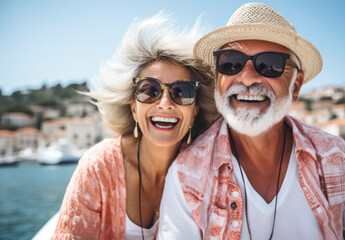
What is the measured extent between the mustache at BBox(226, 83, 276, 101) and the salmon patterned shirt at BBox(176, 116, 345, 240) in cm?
41

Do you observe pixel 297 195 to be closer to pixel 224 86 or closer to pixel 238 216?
pixel 238 216

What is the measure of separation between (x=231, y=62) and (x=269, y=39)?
1.09 feet

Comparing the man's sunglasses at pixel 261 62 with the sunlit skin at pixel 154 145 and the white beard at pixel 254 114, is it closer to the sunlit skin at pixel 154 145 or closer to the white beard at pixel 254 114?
the white beard at pixel 254 114

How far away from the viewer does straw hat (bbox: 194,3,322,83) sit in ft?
6.34

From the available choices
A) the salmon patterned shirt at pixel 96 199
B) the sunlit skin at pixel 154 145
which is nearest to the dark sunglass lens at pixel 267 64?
the sunlit skin at pixel 154 145

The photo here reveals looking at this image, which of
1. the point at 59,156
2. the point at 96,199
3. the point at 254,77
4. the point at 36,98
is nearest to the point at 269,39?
the point at 254,77

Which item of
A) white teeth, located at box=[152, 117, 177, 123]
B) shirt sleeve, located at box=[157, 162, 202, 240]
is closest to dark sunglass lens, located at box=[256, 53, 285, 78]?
white teeth, located at box=[152, 117, 177, 123]

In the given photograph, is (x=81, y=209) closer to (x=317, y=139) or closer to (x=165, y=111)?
(x=165, y=111)

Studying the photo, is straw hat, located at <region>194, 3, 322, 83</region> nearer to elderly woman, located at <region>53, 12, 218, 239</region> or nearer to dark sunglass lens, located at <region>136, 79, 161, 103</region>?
elderly woman, located at <region>53, 12, 218, 239</region>

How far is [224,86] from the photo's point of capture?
2.10 m

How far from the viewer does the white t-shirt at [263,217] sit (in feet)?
5.97

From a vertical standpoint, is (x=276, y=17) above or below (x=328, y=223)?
above

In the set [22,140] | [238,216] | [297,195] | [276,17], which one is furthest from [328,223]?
[22,140]

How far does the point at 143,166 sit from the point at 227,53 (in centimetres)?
130
